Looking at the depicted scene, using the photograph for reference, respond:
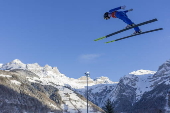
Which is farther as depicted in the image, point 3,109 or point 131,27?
point 3,109

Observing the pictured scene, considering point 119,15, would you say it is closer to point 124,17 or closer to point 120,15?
point 120,15

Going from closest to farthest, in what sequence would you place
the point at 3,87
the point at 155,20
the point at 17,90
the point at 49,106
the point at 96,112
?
the point at 155,20
the point at 3,87
the point at 17,90
the point at 49,106
the point at 96,112

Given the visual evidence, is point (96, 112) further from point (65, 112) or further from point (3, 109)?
point (3, 109)

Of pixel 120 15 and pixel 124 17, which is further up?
pixel 120 15

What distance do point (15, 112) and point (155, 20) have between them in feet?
390

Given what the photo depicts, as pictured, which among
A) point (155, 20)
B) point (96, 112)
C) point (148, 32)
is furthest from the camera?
point (96, 112)

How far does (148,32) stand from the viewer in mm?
17453

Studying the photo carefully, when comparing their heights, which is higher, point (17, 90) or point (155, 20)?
point (17, 90)

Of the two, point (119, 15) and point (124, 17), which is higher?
point (119, 15)

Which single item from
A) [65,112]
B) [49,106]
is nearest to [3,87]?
[49,106]

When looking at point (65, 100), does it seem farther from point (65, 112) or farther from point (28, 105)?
point (28, 105)

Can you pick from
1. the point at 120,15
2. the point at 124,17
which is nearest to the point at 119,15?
the point at 120,15

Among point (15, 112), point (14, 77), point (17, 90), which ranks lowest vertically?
point (15, 112)

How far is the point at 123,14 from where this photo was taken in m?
15.2
